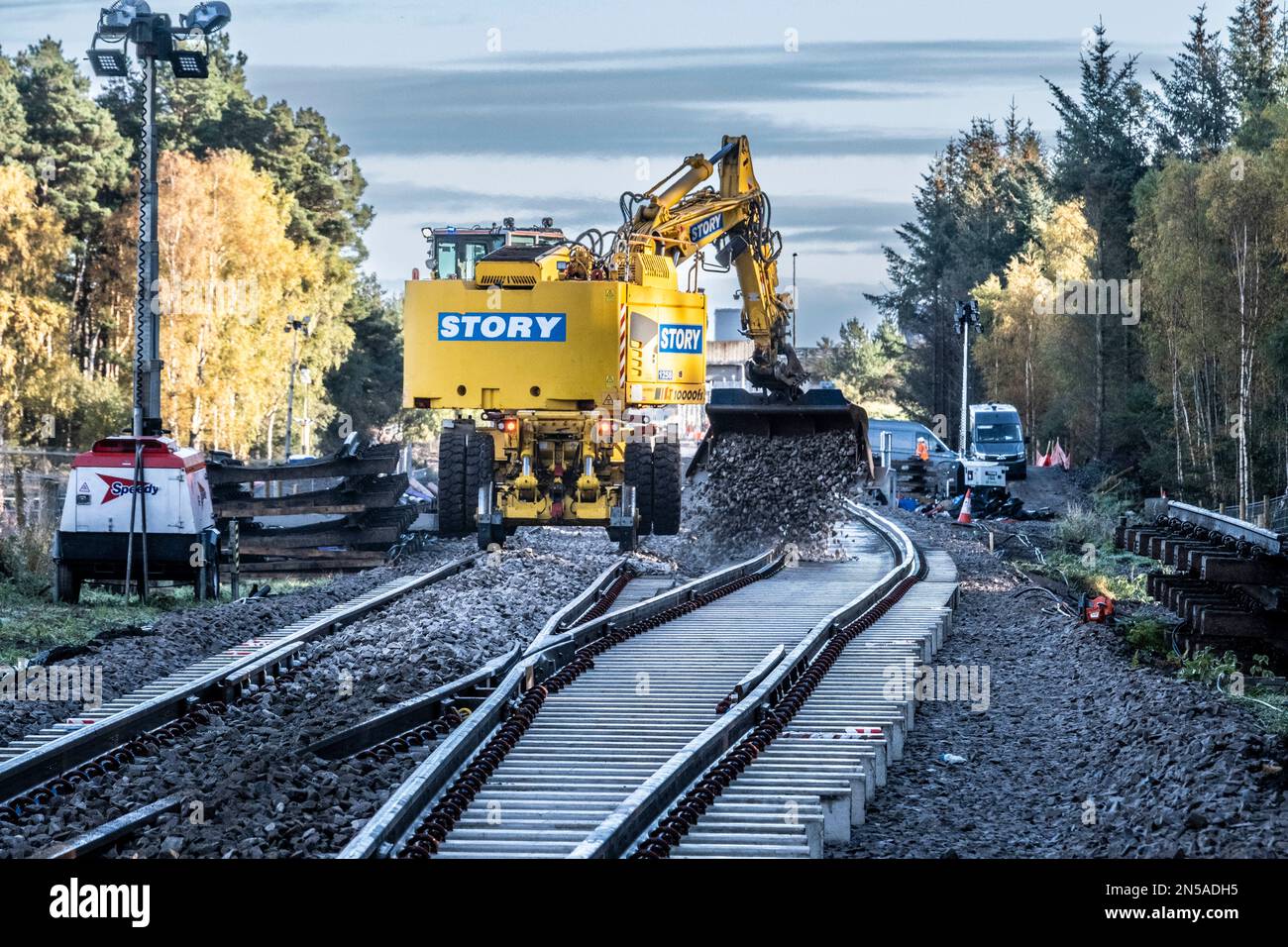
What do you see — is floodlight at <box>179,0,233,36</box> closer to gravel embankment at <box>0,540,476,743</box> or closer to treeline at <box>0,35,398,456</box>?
gravel embankment at <box>0,540,476,743</box>

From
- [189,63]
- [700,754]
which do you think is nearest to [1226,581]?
[700,754]

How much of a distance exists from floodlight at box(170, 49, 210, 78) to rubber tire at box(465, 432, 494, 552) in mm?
5592

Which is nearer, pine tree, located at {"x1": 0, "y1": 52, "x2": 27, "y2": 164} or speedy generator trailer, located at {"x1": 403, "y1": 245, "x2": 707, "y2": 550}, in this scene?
speedy generator trailer, located at {"x1": 403, "y1": 245, "x2": 707, "y2": 550}

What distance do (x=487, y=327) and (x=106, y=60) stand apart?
227 inches

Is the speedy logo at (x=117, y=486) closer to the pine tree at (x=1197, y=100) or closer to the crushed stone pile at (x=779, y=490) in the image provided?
the crushed stone pile at (x=779, y=490)

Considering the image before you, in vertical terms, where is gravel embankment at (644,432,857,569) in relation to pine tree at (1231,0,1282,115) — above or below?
below

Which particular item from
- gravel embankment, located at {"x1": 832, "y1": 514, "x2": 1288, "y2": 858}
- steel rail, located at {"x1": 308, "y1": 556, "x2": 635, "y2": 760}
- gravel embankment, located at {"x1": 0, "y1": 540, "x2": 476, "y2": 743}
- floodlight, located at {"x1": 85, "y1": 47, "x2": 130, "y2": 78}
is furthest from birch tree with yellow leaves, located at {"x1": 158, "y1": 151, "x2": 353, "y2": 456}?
gravel embankment, located at {"x1": 832, "y1": 514, "x2": 1288, "y2": 858}

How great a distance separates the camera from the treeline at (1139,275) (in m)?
37.6

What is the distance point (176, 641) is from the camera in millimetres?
14336

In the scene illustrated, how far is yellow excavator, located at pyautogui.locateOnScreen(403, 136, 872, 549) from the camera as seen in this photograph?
69.5ft

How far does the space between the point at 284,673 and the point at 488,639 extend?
2171 millimetres

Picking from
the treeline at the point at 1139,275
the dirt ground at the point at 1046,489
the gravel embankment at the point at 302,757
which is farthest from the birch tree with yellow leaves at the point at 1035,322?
the gravel embankment at the point at 302,757

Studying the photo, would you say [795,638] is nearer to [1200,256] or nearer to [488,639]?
[488,639]

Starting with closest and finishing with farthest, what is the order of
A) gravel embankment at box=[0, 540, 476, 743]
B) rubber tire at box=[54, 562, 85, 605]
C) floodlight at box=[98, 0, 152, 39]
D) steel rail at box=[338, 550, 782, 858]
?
steel rail at box=[338, 550, 782, 858] → gravel embankment at box=[0, 540, 476, 743] → rubber tire at box=[54, 562, 85, 605] → floodlight at box=[98, 0, 152, 39]
